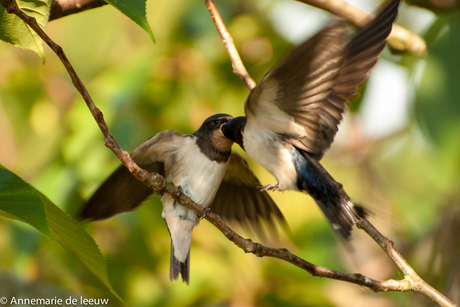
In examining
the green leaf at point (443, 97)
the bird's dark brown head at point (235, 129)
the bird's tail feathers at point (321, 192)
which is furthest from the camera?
the bird's dark brown head at point (235, 129)

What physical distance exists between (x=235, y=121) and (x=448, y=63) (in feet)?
5.62

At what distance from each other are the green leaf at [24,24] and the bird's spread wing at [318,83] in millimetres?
911

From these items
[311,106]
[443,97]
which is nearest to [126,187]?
[311,106]

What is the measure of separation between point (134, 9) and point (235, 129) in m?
1.46

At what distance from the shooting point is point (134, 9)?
129 cm

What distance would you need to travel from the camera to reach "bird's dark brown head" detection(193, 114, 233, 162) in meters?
2.86

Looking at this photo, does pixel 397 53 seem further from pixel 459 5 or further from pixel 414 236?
pixel 414 236

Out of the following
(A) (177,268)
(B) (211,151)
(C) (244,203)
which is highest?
(B) (211,151)

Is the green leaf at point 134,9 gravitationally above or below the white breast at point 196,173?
above

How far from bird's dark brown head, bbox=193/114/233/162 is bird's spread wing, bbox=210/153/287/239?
0.21m

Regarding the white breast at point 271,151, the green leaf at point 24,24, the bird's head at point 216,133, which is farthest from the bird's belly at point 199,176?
the green leaf at point 24,24

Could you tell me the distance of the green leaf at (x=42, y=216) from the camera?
1.18 m

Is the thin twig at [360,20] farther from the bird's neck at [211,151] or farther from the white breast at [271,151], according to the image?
the bird's neck at [211,151]

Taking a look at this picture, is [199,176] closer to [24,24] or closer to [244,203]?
[244,203]
